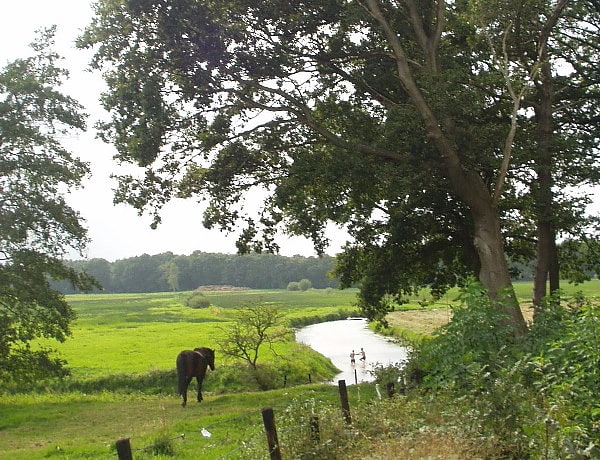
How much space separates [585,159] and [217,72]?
11.9 m

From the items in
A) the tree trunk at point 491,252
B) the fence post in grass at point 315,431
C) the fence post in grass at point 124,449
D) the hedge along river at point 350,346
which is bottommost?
the hedge along river at point 350,346

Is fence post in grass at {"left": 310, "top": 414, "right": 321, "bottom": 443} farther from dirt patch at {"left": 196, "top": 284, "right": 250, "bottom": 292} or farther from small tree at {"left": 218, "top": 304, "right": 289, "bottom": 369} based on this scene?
dirt patch at {"left": 196, "top": 284, "right": 250, "bottom": 292}

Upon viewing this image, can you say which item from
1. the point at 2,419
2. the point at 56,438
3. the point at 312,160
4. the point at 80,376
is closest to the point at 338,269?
the point at 312,160

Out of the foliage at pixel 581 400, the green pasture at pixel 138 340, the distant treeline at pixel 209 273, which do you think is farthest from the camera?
the distant treeline at pixel 209 273

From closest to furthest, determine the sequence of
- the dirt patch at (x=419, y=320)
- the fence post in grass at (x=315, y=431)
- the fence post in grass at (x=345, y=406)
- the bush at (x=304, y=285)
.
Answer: the fence post in grass at (x=315, y=431)
the fence post in grass at (x=345, y=406)
the dirt patch at (x=419, y=320)
the bush at (x=304, y=285)

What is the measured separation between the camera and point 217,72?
1717cm

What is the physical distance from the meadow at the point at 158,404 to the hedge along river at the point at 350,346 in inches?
79.2

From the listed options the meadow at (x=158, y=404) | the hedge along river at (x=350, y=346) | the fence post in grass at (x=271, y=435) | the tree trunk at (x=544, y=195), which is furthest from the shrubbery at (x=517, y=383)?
the hedge along river at (x=350, y=346)

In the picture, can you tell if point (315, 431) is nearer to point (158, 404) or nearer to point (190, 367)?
point (190, 367)

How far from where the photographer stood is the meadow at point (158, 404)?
10.2 m

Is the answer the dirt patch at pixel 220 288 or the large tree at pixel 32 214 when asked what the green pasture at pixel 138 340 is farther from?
the dirt patch at pixel 220 288

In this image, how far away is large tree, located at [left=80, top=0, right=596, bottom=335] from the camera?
15.9 meters

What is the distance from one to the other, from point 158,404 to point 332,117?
44.6 ft

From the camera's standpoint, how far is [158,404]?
22922mm
